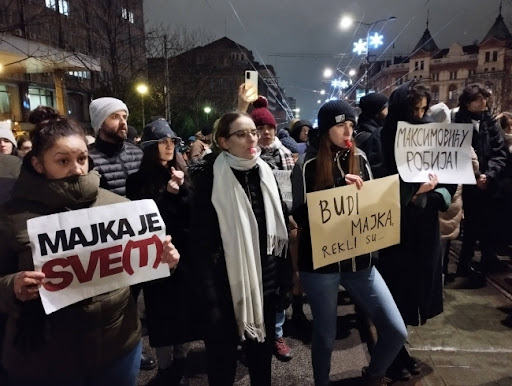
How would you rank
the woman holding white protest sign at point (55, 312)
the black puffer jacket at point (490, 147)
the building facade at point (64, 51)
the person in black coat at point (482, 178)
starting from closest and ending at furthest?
1. the woman holding white protest sign at point (55, 312)
2. the person in black coat at point (482, 178)
3. the black puffer jacket at point (490, 147)
4. the building facade at point (64, 51)

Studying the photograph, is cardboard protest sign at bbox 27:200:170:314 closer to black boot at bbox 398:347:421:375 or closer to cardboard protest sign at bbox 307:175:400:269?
cardboard protest sign at bbox 307:175:400:269

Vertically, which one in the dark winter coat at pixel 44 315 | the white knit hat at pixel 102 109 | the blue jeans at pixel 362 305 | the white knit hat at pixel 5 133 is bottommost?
the blue jeans at pixel 362 305

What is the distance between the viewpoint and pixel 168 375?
127 inches

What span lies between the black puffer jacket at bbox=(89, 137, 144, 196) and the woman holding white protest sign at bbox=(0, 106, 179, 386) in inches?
48.7

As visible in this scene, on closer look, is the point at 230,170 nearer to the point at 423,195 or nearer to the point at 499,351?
the point at 423,195

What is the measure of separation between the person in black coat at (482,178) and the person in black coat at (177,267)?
3173 millimetres

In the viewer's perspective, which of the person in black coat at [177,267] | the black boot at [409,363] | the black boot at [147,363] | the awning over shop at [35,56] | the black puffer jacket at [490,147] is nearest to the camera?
the person in black coat at [177,267]

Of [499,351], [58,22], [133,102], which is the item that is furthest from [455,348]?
[58,22]

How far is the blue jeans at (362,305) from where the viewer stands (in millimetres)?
2689

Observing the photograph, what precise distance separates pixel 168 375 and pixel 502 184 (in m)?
4.37

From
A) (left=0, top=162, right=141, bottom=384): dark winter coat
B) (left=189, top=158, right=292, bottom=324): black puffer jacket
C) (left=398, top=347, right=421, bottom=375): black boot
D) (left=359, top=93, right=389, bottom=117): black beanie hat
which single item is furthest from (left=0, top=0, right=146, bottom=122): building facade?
(left=398, top=347, right=421, bottom=375): black boot

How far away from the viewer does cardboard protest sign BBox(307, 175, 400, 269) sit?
260 cm

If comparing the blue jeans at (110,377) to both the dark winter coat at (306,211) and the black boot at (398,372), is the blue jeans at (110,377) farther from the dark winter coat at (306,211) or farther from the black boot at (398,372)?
the black boot at (398,372)

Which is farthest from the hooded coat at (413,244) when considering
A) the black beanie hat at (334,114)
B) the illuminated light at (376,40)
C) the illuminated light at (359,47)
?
the illuminated light at (359,47)
